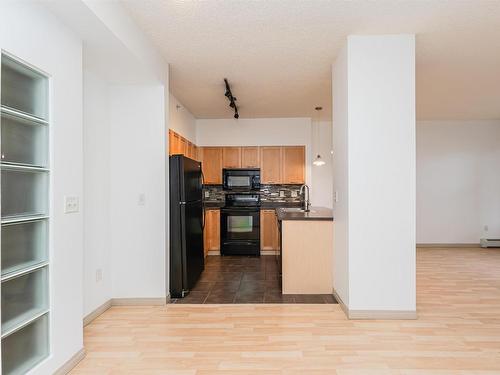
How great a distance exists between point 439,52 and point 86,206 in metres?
3.83

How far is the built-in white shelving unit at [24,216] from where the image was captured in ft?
5.61

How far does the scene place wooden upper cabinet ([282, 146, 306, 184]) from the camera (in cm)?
616

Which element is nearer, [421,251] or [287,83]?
[287,83]

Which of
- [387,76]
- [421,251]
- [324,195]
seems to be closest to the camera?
[387,76]

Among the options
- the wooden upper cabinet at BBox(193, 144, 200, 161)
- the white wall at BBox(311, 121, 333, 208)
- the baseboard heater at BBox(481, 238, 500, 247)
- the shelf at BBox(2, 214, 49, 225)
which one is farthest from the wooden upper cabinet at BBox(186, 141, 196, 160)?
the baseboard heater at BBox(481, 238, 500, 247)

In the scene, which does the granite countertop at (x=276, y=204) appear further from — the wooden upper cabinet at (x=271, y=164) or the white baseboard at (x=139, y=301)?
the white baseboard at (x=139, y=301)

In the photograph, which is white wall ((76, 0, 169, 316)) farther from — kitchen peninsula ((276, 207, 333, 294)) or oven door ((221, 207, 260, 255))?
oven door ((221, 207, 260, 255))

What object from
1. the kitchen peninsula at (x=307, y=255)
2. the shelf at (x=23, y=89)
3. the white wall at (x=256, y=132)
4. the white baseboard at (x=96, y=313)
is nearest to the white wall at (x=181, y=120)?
the white wall at (x=256, y=132)

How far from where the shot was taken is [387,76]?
2.93 m

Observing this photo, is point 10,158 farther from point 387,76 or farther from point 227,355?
point 387,76

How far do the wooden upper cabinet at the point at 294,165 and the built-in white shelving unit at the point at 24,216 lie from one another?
4.63 m

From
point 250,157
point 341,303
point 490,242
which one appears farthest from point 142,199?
point 490,242

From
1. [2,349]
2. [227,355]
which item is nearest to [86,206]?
[2,349]

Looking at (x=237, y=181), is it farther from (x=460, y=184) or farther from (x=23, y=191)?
(x=460, y=184)
